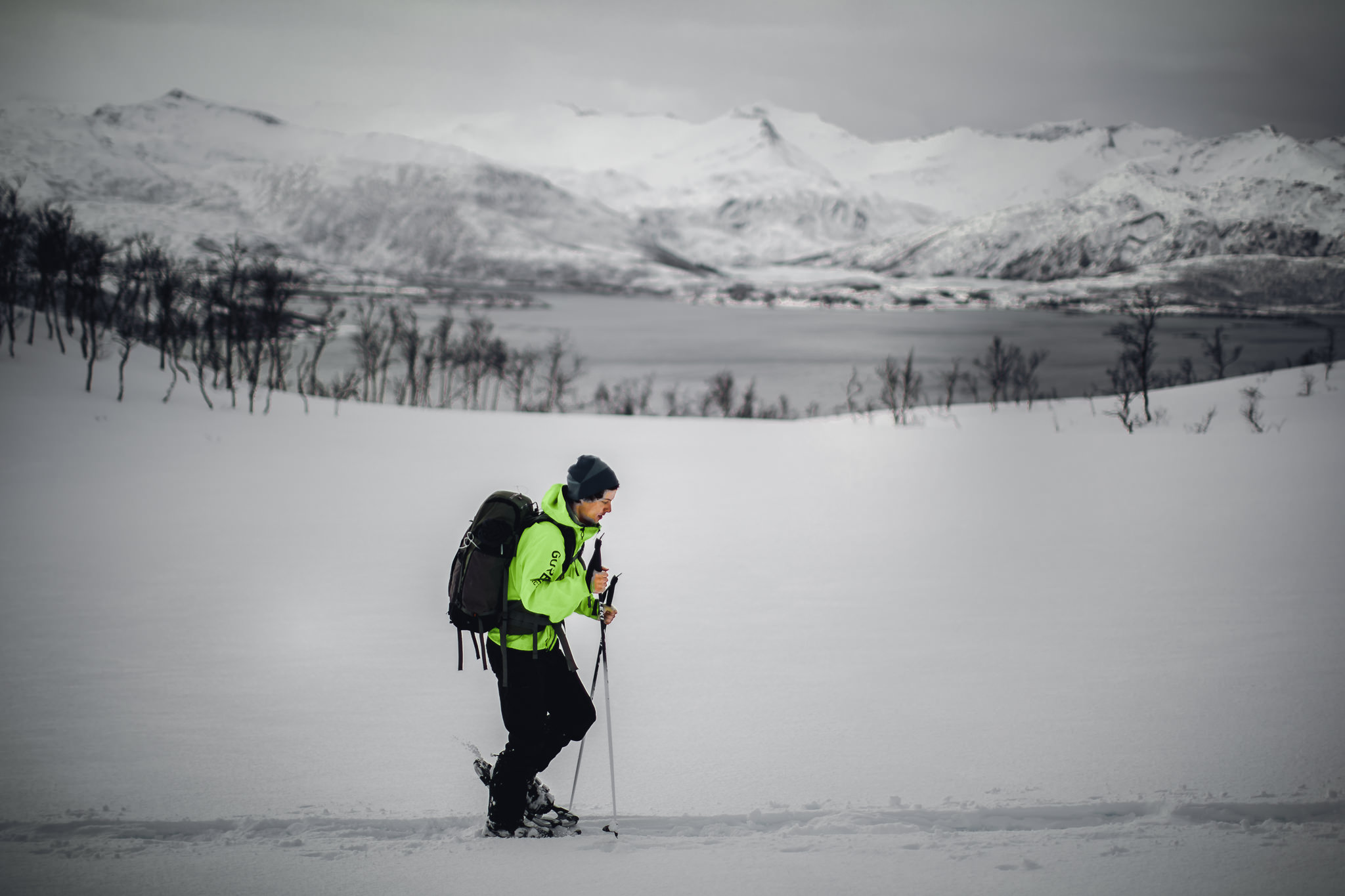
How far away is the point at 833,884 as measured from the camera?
119 inches

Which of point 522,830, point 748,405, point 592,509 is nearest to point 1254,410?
point 592,509

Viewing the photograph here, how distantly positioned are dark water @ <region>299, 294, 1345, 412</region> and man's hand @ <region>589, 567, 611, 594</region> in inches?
1159

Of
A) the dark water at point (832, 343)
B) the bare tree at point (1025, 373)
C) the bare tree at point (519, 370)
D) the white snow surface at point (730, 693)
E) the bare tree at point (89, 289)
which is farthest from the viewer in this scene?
the bare tree at point (519, 370)

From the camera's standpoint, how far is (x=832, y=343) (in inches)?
2295

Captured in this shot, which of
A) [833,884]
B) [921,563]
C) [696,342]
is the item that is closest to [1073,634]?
[921,563]

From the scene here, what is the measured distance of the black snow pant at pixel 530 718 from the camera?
305 centimetres

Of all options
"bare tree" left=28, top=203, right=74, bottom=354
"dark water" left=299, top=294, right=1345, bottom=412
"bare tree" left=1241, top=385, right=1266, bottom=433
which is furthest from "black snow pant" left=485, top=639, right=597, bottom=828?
"dark water" left=299, top=294, right=1345, bottom=412

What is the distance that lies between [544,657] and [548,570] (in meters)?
0.49

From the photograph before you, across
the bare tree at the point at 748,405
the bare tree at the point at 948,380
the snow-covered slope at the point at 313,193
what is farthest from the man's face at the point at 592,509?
the snow-covered slope at the point at 313,193

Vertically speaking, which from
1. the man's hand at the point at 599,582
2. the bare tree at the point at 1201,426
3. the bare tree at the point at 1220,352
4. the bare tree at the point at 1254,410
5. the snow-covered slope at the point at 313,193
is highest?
the snow-covered slope at the point at 313,193

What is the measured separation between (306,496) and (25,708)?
7.10m

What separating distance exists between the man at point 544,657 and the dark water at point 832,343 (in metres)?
29.5

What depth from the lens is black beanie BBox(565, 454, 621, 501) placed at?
2854 mm

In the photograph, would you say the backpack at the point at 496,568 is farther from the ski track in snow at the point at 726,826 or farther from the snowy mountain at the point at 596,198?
the snowy mountain at the point at 596,198
